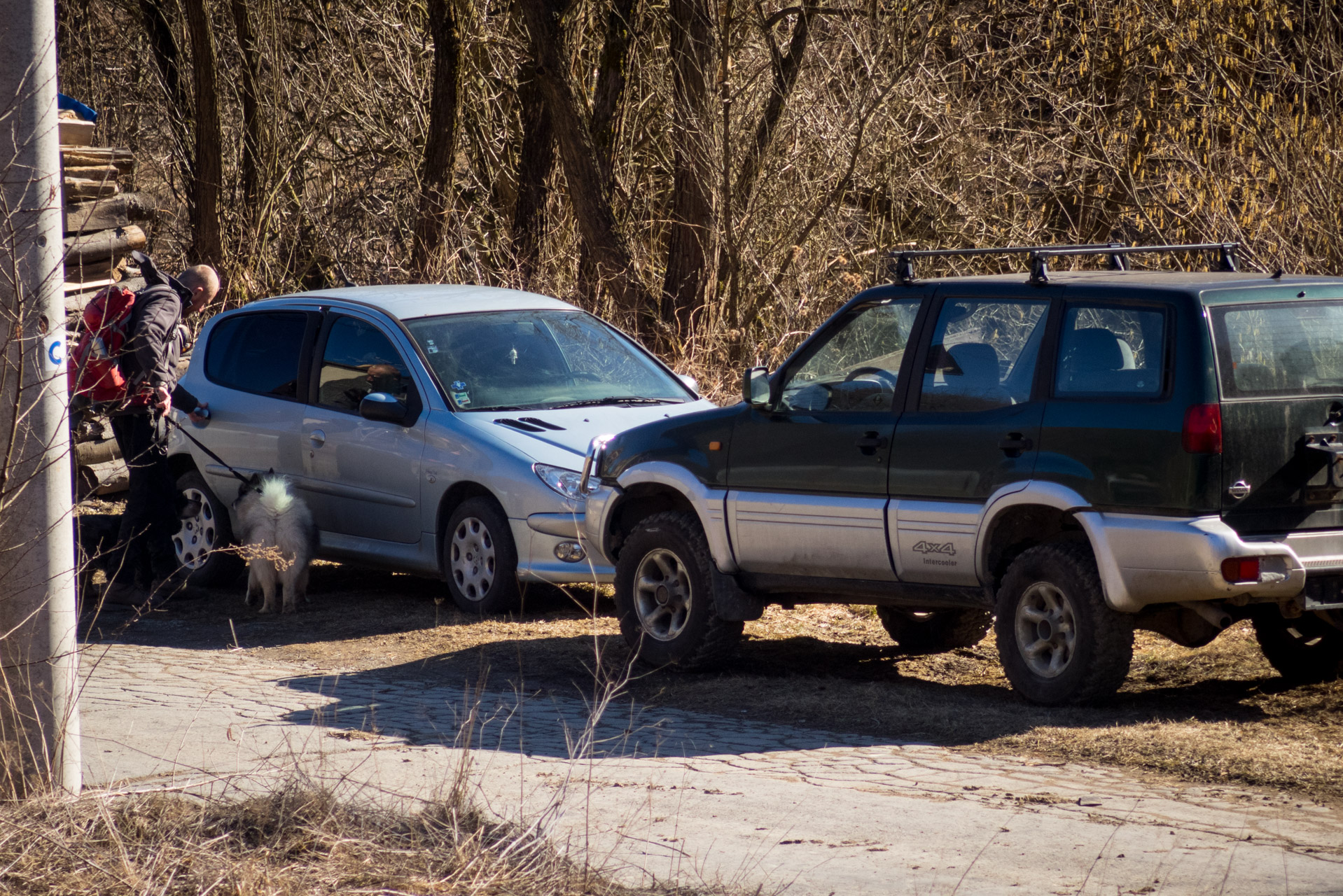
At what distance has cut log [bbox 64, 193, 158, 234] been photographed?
13438 mm

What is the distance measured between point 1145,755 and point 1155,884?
5.49ft

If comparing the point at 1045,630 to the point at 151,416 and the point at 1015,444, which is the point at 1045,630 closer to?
the point at 1015,444

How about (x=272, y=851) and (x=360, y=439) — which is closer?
(x=272, y=851)

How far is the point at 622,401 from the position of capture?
34.1ft

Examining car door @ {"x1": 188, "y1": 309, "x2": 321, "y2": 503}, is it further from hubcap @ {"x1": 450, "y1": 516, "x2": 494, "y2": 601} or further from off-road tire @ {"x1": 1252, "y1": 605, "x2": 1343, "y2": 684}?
off-road tire @ {"x1": 1252, "y1": 605, "x2": 1343, "y2": 684}

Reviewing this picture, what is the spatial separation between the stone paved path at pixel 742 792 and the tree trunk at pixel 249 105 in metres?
14.3

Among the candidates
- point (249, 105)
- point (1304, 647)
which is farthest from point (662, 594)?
point (249, 105)

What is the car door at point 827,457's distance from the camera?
7.61m

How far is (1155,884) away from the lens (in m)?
4.75

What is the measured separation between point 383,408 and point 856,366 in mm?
3410

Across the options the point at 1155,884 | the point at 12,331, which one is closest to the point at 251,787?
the point at 12,331

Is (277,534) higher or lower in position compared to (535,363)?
lower

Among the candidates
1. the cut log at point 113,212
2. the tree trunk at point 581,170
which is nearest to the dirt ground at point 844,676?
the cut log at point 113,212

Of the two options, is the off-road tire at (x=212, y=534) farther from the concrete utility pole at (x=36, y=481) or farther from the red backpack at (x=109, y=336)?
the concrete utility pole at (x=36, y=481)
